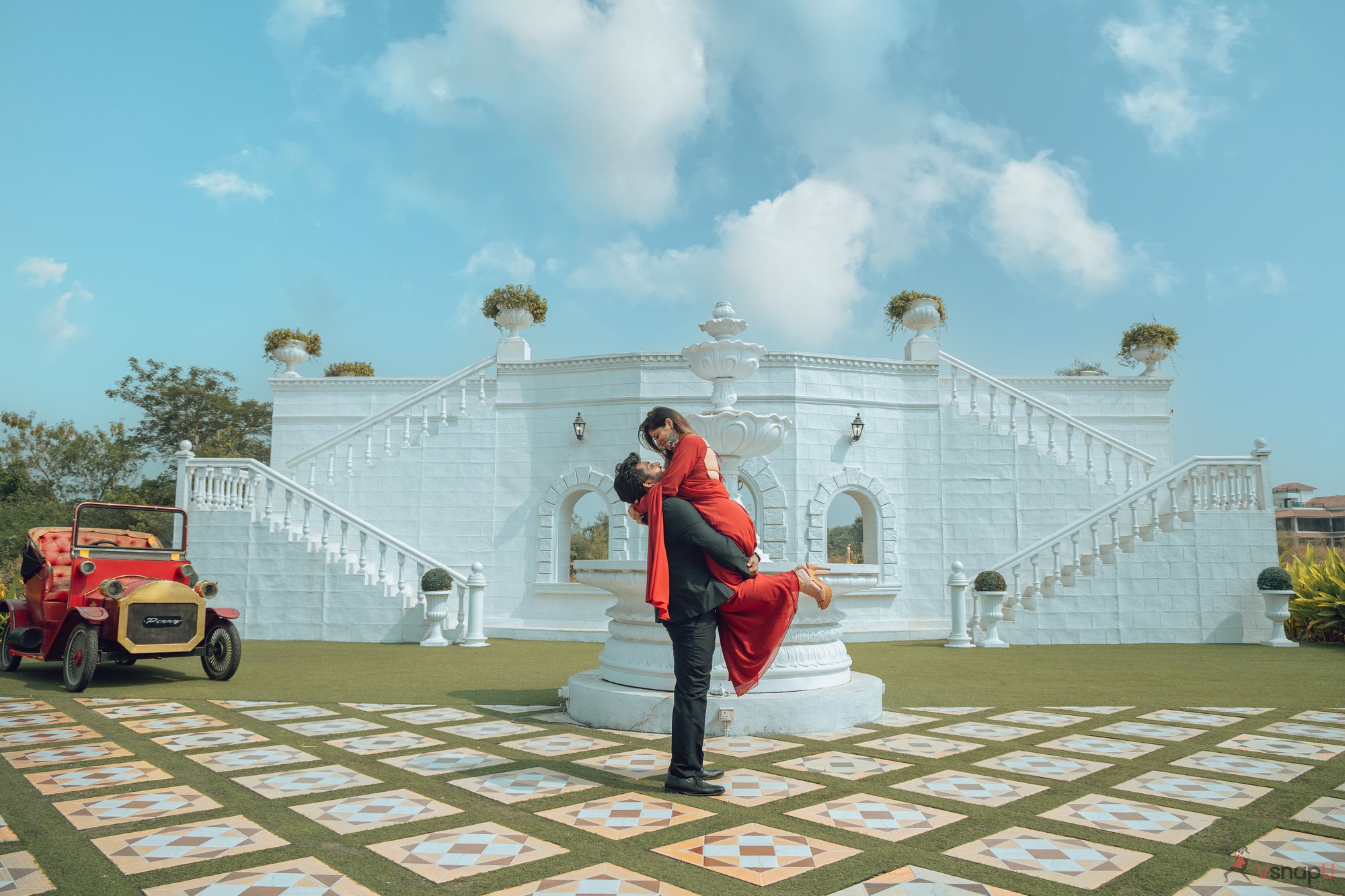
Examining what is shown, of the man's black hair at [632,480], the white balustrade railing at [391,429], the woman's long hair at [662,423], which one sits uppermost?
the white balustrade railing at [391,429]

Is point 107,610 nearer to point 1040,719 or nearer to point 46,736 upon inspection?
point 46,736

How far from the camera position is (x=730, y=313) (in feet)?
23.8

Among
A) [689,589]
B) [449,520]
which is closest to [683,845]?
[689,589]

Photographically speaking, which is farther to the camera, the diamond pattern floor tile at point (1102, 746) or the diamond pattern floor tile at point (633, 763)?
the diamond pattern floor tile at point (1102, 746)

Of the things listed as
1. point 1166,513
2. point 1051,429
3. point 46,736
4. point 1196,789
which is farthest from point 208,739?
point 1051,429

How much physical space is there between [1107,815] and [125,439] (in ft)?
91.8

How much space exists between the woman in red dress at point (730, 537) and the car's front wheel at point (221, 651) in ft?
17.4

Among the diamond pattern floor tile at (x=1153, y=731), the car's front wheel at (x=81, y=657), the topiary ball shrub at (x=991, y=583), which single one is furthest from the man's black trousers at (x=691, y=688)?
the topiary ball shrub at (x=991, y=583)

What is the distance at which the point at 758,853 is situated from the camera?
9.44ft

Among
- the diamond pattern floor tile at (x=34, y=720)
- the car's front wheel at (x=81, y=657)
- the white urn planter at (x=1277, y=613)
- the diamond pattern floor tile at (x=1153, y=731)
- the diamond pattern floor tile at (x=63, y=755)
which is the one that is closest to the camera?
the diamond pattern floor tile at (x=63, y=755)

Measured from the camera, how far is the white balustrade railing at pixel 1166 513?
1189cm

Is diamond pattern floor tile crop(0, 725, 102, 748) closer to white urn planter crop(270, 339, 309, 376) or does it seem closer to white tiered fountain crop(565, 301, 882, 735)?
white tiered fountain crop(565, 301, 882, 735)

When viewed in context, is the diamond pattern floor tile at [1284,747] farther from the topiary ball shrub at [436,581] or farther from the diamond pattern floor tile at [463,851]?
the topiary ball shrub at [436,581]

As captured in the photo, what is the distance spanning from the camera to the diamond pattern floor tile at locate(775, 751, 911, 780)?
4.00 m
